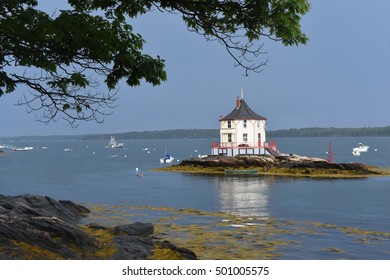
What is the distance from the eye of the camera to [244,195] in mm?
44344

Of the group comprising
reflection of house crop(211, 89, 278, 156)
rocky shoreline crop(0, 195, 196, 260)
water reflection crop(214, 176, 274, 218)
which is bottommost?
water reflection crop(214, 176, 274, 218)

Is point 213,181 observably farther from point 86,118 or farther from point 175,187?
point 86,118

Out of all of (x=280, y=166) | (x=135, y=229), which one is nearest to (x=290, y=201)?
(x=135, y=229)

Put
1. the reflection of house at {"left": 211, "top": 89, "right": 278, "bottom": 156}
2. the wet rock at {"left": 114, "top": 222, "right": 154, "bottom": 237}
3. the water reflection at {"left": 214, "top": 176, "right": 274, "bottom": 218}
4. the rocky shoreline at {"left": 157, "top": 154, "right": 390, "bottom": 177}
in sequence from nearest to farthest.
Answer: the wet rock at {"left": 114, "top": 222, "right": 154, "bottom": 237}
the water reflection at {"left": 214, "top": 176, "right": 274, "bottom": 218}
the rocky shoreline at {"left": 157, "top": 154, "right": 390, "bottom": 177}
the reflection of house at {"left": 211, "top": 89, "right": 278, "bottom": 156}

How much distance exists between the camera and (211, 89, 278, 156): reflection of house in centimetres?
7712

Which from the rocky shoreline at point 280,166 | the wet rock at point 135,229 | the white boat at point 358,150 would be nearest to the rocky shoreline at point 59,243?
the wet rock at point 135,229

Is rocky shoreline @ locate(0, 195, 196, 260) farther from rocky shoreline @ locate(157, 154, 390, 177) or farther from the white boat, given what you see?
the white boat

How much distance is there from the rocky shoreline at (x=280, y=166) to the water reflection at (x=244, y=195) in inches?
269

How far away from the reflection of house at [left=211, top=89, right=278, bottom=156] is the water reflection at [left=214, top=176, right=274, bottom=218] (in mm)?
12744

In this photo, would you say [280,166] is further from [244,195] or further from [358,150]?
[358,150]

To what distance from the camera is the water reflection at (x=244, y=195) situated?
33562 millimetres

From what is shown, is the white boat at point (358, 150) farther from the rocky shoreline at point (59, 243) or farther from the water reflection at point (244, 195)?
the rocky shoreline at point (59, 243)

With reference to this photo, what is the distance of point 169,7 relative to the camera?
12023mm

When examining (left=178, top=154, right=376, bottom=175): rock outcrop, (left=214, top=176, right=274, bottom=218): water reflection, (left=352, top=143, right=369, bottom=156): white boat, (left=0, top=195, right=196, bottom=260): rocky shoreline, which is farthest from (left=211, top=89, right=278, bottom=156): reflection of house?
(left=352, top=143, right=369, bottom=156): white boat
